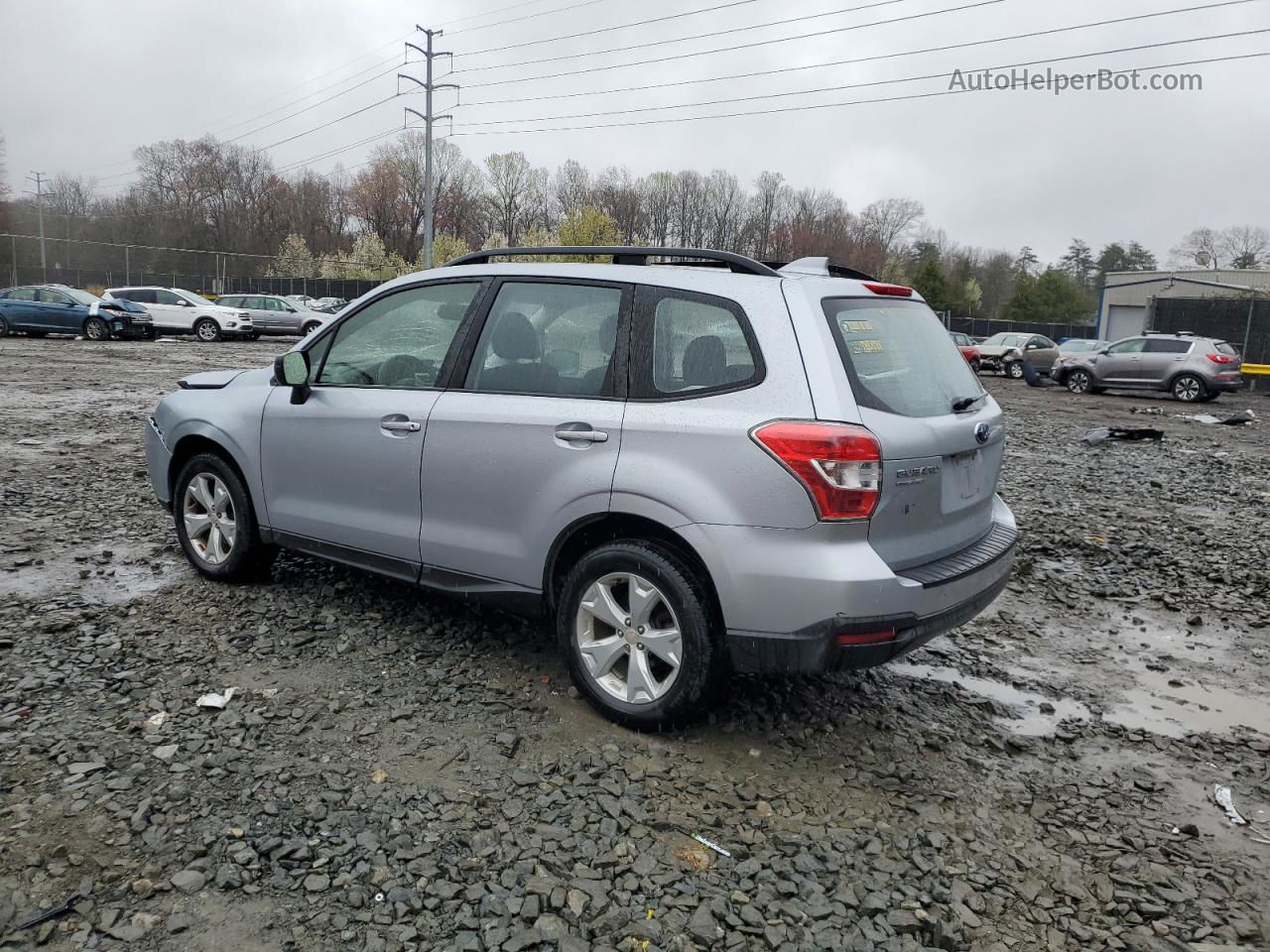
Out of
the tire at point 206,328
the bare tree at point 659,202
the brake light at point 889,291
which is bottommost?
Result: the tire at point 206,328

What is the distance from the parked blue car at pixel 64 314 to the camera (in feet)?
93.0

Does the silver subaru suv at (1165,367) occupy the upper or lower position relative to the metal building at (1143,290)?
lower

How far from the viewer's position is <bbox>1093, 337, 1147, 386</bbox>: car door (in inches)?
957

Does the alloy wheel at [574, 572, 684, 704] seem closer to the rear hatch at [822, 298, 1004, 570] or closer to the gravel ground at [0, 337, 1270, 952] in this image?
the gravel ground at [0, 337, 1270, 952]

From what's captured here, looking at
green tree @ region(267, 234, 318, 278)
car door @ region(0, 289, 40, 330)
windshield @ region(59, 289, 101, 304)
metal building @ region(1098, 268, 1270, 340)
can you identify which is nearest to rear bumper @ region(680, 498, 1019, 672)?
windshield @ region(59, 289, 101, 304)

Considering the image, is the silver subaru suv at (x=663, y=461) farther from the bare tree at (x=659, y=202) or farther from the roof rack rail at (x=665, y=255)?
the bare tree at (x=659, y=202)

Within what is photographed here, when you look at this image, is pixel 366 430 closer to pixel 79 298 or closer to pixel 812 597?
pixel 812 597

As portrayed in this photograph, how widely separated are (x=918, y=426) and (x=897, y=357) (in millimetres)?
360

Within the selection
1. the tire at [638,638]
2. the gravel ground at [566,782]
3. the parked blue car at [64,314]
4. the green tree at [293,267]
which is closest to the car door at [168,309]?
the parked blue car at [64,314]

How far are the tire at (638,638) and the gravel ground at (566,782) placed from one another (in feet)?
0.51

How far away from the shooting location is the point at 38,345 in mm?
25891

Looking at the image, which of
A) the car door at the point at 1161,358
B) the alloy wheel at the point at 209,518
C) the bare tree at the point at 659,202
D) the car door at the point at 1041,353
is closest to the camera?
the alloy wheel at the point at 209,518

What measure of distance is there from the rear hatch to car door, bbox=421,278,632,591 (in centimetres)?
93

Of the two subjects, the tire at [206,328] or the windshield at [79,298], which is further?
the tire at [206,328]
